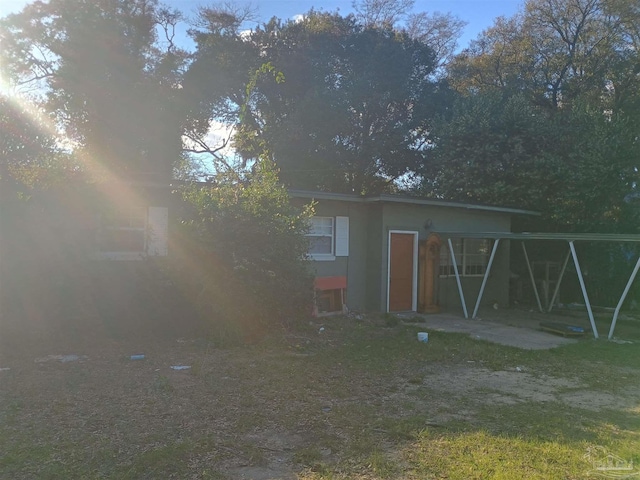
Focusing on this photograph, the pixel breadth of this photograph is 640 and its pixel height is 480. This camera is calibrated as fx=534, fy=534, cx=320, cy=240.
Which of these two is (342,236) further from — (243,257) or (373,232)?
(243,257)

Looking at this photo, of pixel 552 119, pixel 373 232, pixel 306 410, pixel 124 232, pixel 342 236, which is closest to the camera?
pixel 306 410

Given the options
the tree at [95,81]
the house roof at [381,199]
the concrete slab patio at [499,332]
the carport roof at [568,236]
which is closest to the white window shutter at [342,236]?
the house roof at [381,199]

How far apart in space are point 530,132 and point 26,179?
46.6 ft

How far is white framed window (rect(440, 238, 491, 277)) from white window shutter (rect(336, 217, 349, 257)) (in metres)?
2.89

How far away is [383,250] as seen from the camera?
39.9 feet

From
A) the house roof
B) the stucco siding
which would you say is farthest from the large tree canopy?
the stucco siding

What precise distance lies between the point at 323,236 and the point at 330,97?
1106 cm

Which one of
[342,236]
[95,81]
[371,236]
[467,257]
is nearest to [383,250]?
[371,236]

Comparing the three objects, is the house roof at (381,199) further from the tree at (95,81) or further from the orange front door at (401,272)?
the tree at (95,81)

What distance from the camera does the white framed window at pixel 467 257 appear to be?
1382 cm

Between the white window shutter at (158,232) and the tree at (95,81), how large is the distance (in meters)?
10.3

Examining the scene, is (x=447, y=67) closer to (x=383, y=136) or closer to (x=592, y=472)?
(x=383, y=136)

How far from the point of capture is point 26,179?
27.0 ft

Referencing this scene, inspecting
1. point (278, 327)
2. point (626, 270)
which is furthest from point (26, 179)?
point (626, 270)
